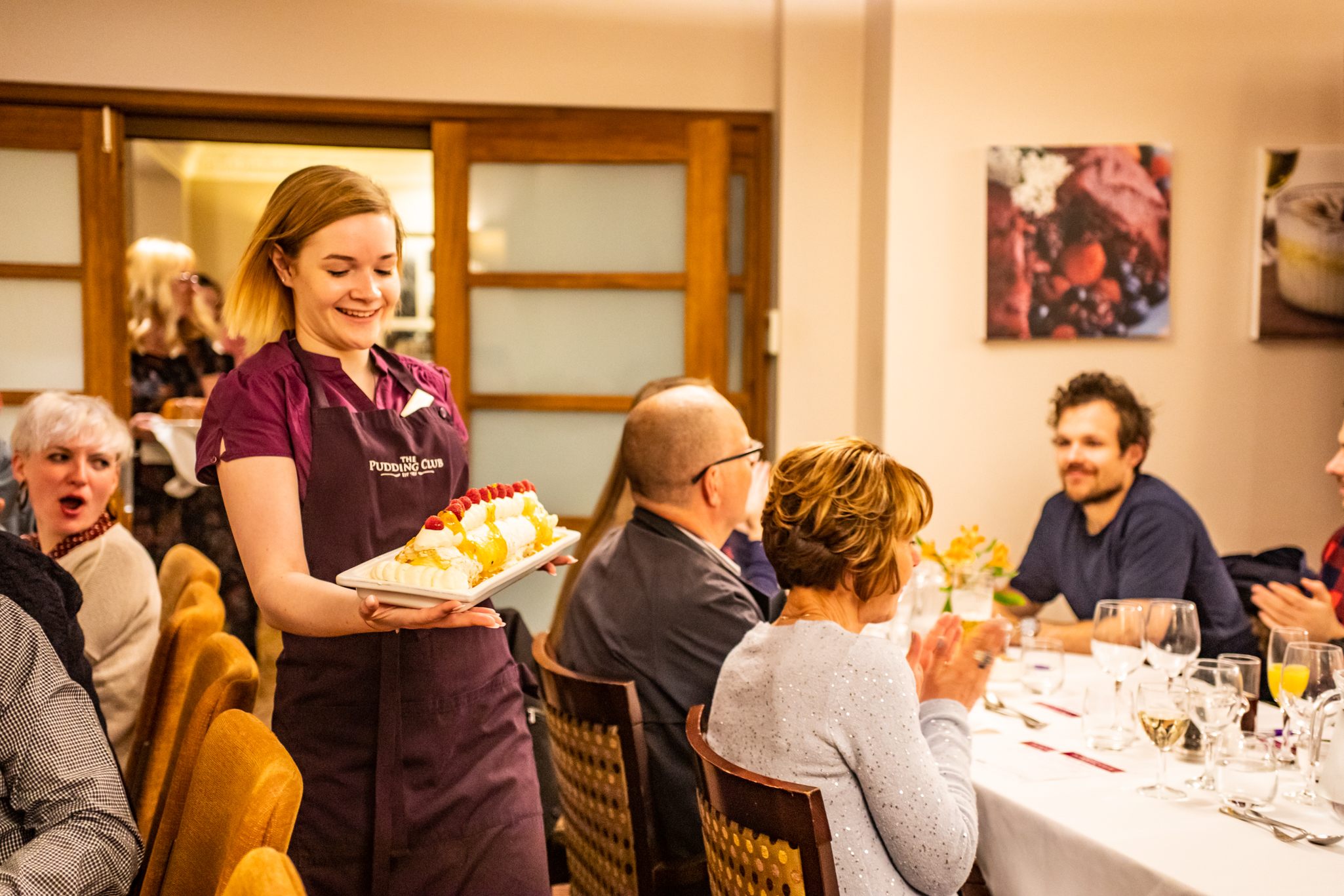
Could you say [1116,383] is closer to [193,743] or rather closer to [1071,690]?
[1071,690]

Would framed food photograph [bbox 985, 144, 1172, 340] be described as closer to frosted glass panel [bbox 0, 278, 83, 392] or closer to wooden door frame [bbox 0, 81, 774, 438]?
wooden door frame [bbox 0, 81, 774, 438]

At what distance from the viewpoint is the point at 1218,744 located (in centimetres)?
160

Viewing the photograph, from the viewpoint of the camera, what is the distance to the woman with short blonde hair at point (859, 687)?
50.3 inches

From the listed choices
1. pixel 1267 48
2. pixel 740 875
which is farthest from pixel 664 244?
pixel 740 875

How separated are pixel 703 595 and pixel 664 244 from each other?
7.41 ft

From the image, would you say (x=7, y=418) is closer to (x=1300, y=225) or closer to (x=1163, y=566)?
(x=1163, y=566)

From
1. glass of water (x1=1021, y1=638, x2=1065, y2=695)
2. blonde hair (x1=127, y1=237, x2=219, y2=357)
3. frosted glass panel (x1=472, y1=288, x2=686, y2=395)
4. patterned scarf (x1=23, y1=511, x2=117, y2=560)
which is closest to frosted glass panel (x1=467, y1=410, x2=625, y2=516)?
frosted glass panel (x1=472, y1=288, x2=686, y2=395)

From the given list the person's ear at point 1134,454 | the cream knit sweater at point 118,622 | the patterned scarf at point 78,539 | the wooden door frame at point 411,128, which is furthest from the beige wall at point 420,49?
the cream knit sweater at point 118,622

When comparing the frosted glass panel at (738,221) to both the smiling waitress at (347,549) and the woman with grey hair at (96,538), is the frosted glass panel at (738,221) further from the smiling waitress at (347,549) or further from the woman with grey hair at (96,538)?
the smiling waitress at (347,549)

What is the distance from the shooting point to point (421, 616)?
3.79 feet

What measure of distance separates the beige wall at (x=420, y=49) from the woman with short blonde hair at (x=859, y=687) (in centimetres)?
277

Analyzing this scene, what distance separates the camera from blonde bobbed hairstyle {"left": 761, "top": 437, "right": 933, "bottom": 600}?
1422 millimetres

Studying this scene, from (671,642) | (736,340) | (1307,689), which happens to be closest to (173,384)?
(736,340)

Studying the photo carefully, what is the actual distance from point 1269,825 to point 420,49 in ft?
11.3
